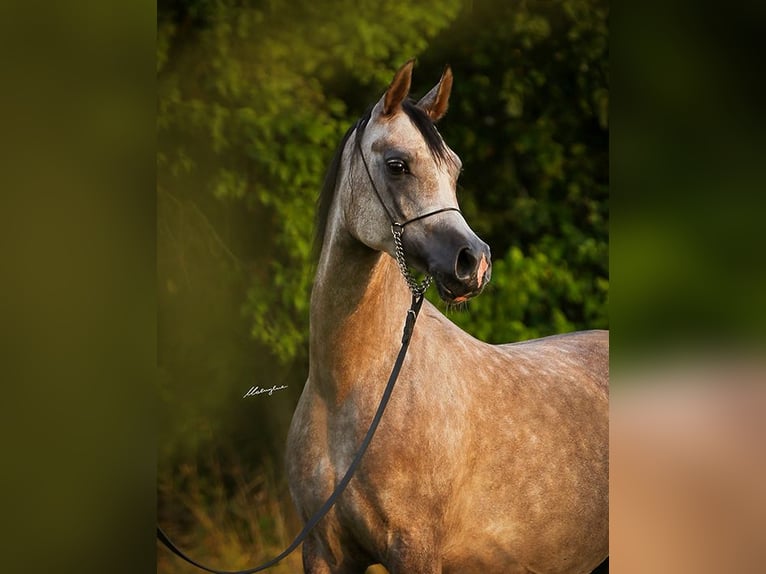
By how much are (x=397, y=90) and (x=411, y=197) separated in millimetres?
298

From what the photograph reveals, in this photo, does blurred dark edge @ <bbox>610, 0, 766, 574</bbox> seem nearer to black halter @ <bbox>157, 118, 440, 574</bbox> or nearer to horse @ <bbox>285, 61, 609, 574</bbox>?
horse @ <bbox>285, 61, 609, 574</bbox>

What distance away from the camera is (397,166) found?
2.71 meters

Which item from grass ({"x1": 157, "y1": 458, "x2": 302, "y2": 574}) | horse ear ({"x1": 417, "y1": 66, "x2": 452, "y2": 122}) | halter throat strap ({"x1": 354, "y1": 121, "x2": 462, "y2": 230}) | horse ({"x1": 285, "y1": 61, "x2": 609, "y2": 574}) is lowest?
grass ({"x1": 157, "y1": 458, "x2": 302, "y2": 574})

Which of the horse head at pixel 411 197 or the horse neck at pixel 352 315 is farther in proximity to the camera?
the horse neck at pixel 352 315

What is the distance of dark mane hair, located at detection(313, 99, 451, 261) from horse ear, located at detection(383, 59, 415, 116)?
4 centimetres

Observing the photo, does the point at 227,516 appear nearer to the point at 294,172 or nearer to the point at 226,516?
the point at 226,516

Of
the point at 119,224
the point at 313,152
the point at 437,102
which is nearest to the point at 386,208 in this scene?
the point at 437,102

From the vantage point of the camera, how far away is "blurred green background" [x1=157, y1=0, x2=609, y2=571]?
3824 millimetres

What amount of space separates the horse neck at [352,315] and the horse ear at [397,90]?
0.39 metres

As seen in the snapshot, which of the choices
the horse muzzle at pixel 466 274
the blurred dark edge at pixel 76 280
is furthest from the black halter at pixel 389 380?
the blurred dark edge at pixel 76 280

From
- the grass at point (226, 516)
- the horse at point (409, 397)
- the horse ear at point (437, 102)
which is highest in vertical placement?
the horse ear at point (437, 102)

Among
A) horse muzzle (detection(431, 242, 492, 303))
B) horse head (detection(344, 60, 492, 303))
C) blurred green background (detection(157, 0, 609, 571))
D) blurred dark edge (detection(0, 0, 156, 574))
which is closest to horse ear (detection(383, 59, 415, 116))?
horse head (detection(344, 60, 492, 303))

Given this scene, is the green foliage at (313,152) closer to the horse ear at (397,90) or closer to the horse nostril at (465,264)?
the horse ear at (397,90)

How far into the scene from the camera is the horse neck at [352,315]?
9.45 ft
